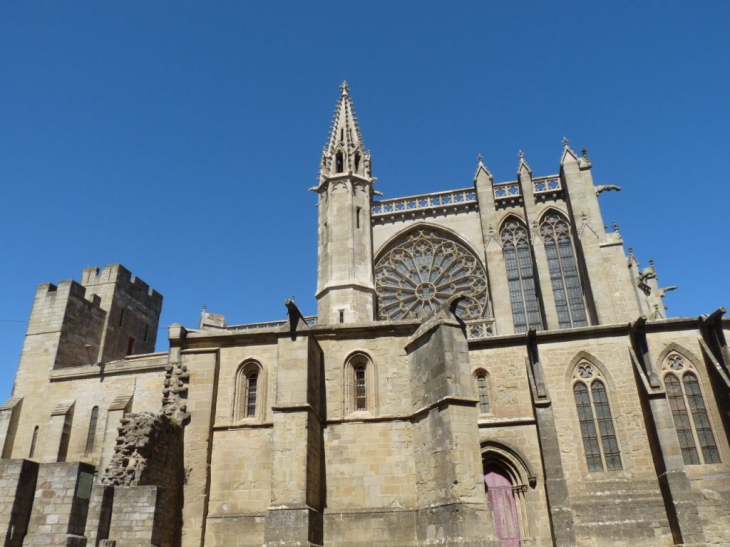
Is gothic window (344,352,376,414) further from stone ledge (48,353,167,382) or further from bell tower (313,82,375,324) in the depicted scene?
stone ledge (48,353,167,382)

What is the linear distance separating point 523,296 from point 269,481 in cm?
1460

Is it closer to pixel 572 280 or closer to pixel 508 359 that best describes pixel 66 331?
pixel 508 359

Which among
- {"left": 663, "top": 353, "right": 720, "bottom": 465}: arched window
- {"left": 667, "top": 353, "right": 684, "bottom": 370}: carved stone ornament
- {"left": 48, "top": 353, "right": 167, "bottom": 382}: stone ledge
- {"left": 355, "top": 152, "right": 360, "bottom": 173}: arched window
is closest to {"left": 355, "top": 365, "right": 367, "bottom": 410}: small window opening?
{"left": 663, "top": 353, "right": 720, "bottom": 465}: arched window

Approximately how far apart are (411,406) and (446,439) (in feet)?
5.12

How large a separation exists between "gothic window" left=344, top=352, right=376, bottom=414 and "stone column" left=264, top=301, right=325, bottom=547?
61 centimetres

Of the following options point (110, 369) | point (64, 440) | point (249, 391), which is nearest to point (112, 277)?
point (110, 369)

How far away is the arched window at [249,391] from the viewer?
12.6 m

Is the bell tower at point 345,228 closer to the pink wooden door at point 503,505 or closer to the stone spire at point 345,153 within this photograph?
the stone spire at point 345,153

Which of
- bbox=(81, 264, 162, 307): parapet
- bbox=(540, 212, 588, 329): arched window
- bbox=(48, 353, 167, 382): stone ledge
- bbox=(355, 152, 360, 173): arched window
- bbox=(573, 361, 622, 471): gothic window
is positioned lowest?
bbox=(573, 361, 622, 471): gothic window

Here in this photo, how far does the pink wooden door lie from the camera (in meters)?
15.2

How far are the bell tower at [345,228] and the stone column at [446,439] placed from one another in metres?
9.35

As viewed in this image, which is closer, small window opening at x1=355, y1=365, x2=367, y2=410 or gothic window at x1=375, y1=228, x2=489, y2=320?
small window opening at x1=355, y1=365, x2=367, y2=410

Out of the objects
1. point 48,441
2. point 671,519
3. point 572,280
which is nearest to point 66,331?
point 48,441

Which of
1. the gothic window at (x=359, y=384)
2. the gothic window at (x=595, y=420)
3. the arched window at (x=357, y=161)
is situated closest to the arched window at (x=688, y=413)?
the gothic window at (x=595, y=420)
